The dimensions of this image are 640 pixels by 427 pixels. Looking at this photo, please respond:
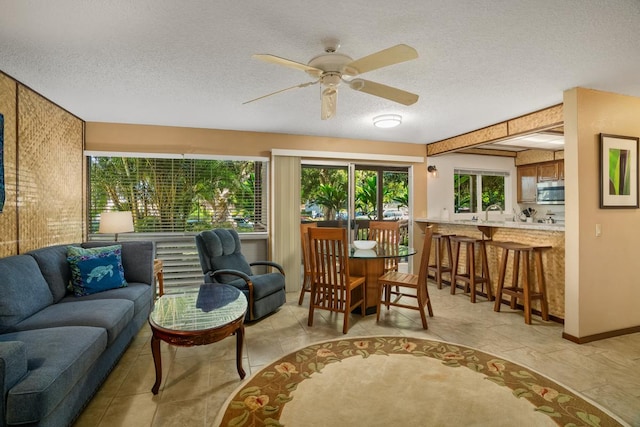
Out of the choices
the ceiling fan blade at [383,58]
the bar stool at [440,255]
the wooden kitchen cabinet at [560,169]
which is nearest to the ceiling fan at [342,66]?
the ceiling fan blade at [383,58]

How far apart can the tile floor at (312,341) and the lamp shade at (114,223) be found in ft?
3.82

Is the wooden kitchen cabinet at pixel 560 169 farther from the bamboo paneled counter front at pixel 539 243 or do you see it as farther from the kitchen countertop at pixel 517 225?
the bamboo paneled counter front at pixel 539 243

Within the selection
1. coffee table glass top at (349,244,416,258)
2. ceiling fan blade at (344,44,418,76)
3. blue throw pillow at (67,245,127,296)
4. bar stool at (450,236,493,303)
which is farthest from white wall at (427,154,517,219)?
blue throw pillow at (67,245,127,296)

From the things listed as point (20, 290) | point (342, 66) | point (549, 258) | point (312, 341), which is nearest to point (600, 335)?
point (549, 258)

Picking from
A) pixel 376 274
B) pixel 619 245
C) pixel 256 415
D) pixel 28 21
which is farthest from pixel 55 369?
pixel 619 245

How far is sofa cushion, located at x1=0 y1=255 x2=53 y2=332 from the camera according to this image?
2.09 meters

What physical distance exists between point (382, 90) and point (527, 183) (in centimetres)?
544

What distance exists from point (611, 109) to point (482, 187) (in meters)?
3.19

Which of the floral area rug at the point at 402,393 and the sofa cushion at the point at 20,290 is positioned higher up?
the sofa cushion at the point at 20,290

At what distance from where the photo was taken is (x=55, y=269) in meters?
2.72

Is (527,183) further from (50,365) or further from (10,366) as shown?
(10,366)

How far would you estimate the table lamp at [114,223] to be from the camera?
11.4 ft

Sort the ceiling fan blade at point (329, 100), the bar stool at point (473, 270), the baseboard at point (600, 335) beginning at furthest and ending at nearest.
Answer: the bar stool at point (473, 270), the baseboard at point (600, 335), the ceiling fan blade at point (329, 100)

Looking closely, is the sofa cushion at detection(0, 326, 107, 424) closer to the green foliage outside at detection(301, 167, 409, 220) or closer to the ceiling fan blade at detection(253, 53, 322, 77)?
the ceiling fan blade at detection(253, 53, 322, 77)
